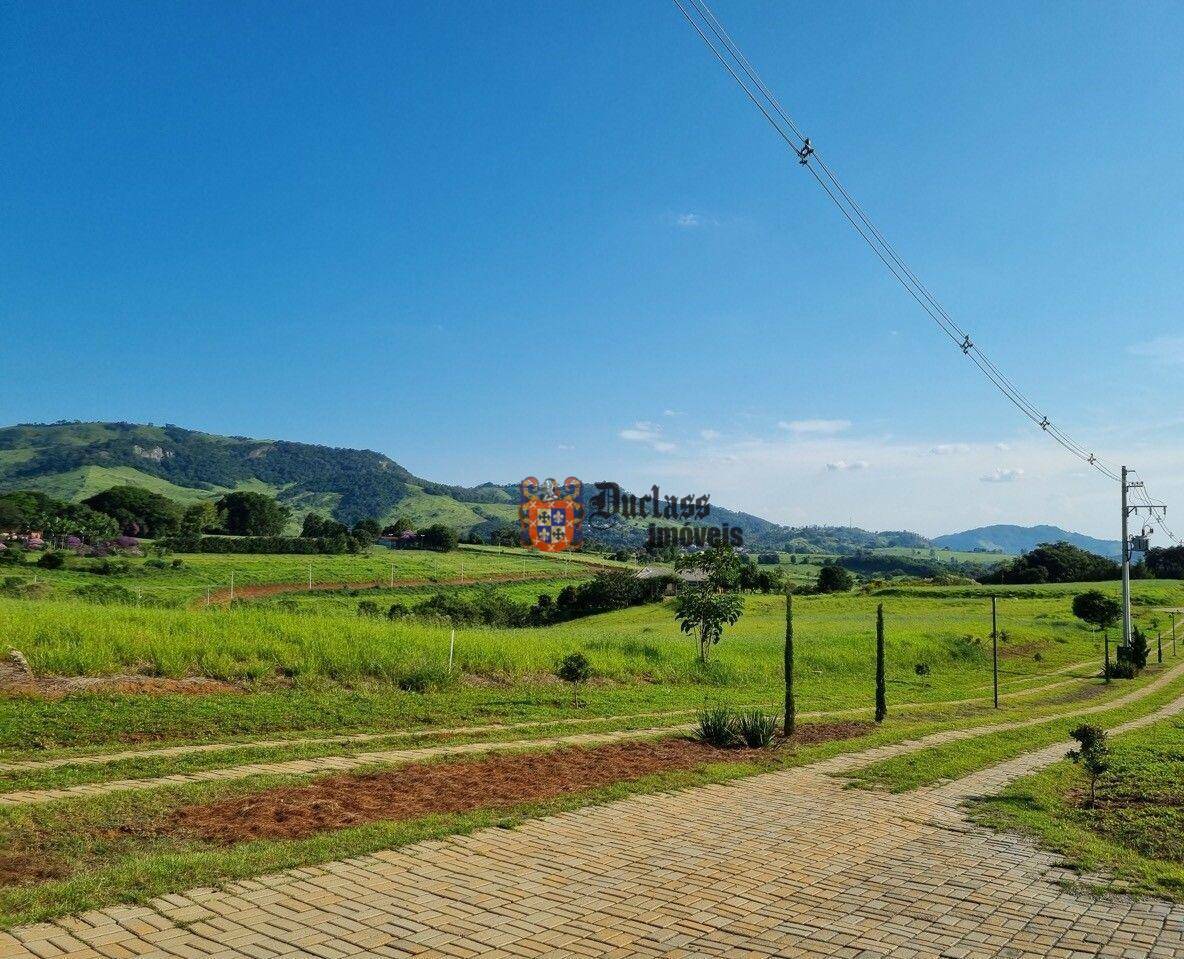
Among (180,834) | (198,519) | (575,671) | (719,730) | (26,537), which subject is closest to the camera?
(180,834)

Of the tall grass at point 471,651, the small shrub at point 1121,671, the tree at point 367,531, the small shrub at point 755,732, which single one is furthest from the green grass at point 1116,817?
the tree at point 367,531

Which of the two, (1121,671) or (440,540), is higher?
(440,540)

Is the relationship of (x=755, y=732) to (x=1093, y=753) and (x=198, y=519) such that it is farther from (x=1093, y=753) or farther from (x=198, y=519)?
(x=198, y=519)

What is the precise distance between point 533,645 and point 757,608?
141 feet

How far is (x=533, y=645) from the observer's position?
91.4 ft

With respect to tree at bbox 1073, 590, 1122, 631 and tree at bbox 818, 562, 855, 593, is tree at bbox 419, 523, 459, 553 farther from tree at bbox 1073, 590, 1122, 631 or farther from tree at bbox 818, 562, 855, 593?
tree at bbox 1073, 590, 1122, 631

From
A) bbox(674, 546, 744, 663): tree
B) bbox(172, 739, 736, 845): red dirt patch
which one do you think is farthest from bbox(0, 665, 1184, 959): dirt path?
bbox(674, 546, 744, 663): tree

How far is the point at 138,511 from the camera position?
119312 mm

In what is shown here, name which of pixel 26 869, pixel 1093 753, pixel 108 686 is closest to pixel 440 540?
pixel 108 686

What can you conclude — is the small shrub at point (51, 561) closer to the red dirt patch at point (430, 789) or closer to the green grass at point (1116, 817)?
the red dirt patch at point (430, 789)

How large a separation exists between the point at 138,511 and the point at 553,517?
72005 mm

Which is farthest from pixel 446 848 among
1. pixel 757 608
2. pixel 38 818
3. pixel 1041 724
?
pixel 757 608

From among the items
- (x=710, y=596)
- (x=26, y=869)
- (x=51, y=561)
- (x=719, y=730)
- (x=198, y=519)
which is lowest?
(x=719, y=730)

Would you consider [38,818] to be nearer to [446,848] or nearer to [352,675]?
[446,848]
